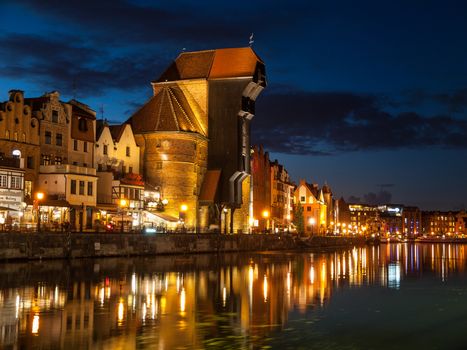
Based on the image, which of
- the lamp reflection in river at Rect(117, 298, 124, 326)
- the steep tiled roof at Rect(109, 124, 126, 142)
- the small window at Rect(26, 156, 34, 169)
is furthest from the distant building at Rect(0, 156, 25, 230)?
the lamp reflection in river at Rect(117, 298, 124, 326)

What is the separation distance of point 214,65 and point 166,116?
42.5ft

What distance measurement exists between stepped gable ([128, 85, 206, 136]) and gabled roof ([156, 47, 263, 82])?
15.6ft

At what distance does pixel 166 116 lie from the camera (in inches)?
3725

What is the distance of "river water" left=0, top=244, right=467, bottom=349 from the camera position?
24.3 metres

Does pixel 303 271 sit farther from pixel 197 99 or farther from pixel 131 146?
pixel 197 99

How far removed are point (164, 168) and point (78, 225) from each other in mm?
22211

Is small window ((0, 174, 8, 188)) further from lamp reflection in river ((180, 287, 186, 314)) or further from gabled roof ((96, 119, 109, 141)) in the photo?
lamp reflection in river ((180, 287, 186, 314))

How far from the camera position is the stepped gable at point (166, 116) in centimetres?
9381

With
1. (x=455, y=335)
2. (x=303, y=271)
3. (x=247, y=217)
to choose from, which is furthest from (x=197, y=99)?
(x=455, y=335)

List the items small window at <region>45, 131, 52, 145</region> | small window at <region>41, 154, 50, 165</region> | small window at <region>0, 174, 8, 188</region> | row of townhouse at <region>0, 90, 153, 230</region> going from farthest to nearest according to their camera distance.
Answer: small window at <region>45, 131, 52, 145</region>, small window at <region>41, 154, 50, 165</region>, row of townhouse at <region>0, 90, 153, 230</region>, small window at <region>0, 174, 8, 188</region>

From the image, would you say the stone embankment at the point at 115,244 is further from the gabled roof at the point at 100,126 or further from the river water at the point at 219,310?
the gabled roof at the point at 100,126

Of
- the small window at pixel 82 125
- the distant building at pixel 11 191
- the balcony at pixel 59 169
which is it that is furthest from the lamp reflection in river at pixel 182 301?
the small window at pixel 82 125

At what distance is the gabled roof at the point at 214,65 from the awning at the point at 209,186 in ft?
46.9

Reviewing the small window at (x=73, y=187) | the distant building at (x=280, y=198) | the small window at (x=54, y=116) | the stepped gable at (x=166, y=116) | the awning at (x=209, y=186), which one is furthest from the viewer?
the distant building at (x=280, y=198)
